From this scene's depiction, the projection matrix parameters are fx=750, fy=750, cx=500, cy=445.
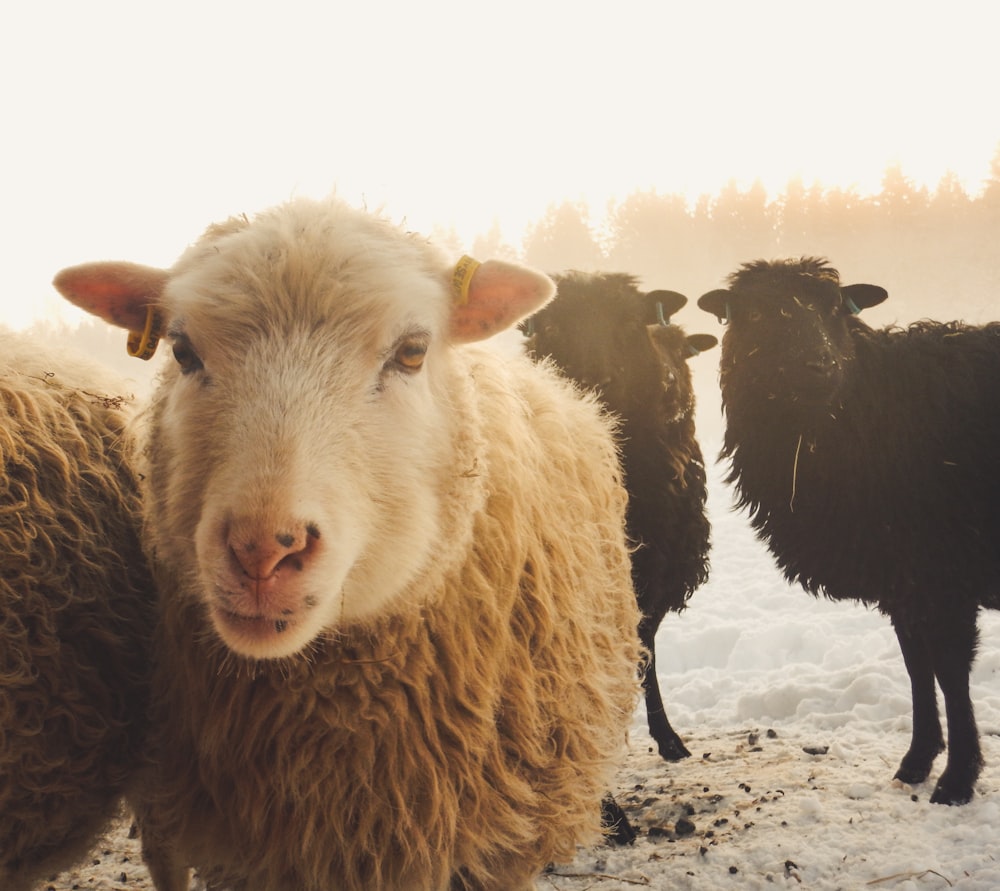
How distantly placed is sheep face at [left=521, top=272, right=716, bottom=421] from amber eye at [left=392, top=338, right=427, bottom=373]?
250 centimetres

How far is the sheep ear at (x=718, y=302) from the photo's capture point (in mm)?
4282

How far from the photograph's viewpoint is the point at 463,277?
83.2 inches

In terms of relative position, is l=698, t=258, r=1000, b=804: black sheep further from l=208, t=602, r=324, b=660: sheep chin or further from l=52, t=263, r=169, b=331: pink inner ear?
l=208, t=602, r=324, b=660: sheep chin

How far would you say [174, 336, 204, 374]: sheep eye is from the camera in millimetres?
1917

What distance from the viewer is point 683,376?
489cm

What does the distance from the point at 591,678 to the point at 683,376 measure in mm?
2865

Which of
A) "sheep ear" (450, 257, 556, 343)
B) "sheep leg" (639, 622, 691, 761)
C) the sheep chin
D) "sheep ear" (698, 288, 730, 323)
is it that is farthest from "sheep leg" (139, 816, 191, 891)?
"sheep ear" (698, 288, 730, 323)

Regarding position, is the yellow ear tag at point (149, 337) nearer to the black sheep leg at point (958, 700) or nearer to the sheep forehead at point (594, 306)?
the sheep forehead at point (594, 306)

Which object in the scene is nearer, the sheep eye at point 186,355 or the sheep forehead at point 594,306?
the sheep eye at point 186,355

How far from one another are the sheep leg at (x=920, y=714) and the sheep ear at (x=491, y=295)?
2.77 meters

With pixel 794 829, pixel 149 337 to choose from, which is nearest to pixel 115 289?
pixel 149 337

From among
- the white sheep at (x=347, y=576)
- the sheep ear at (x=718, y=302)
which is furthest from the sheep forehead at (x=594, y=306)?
the white sheep at (x=347, y=576)

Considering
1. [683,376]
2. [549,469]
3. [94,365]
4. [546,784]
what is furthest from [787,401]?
[94,365]

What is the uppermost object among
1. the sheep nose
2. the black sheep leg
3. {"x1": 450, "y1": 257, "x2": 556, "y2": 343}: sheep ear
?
{"x1": 450, "y1": 257, "x2": 556, "y2": 343}: sheep ear
